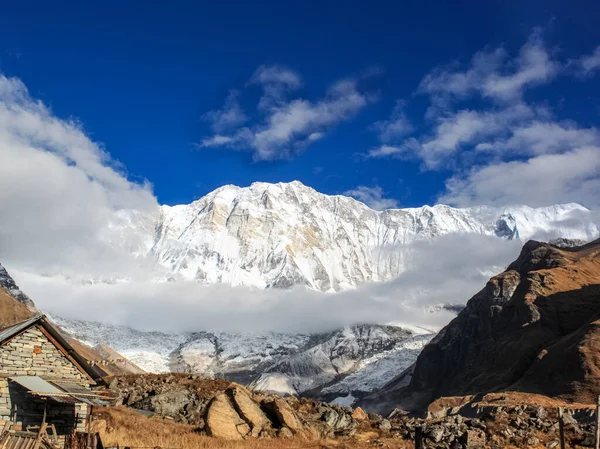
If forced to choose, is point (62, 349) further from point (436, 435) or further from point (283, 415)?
point (436, 435)

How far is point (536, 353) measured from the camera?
126938 mm

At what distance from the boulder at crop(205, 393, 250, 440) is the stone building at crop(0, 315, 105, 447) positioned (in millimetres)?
6561

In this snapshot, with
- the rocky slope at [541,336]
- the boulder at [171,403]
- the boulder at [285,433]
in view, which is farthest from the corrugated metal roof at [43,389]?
the rocky slope at [541,336]

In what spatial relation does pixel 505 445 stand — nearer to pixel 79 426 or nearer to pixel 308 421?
pixel 308 421

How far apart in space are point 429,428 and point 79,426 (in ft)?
73.0

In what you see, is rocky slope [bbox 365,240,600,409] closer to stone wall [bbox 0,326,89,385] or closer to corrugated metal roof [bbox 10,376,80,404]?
stone wall [bbox 0,326,89,385]

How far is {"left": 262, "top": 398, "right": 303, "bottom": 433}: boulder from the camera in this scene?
112 feet

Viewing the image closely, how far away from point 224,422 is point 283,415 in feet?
13.2

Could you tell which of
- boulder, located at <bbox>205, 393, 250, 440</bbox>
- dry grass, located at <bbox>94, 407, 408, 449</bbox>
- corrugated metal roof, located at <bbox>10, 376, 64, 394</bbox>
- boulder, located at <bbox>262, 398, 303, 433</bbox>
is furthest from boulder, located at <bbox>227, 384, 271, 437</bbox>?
corrugated metal roof, located at <bbox>10, 376, 64, 394</bbox>

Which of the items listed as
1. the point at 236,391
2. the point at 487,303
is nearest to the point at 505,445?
the point at 236,391

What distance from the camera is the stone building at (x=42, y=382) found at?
2653cm

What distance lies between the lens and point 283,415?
34406mm

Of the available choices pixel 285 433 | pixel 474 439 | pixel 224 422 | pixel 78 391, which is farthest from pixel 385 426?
pixel 78 391

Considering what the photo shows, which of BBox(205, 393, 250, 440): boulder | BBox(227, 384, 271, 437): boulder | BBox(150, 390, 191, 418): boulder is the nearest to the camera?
BBox(205, 393, 250, 440): boulder
